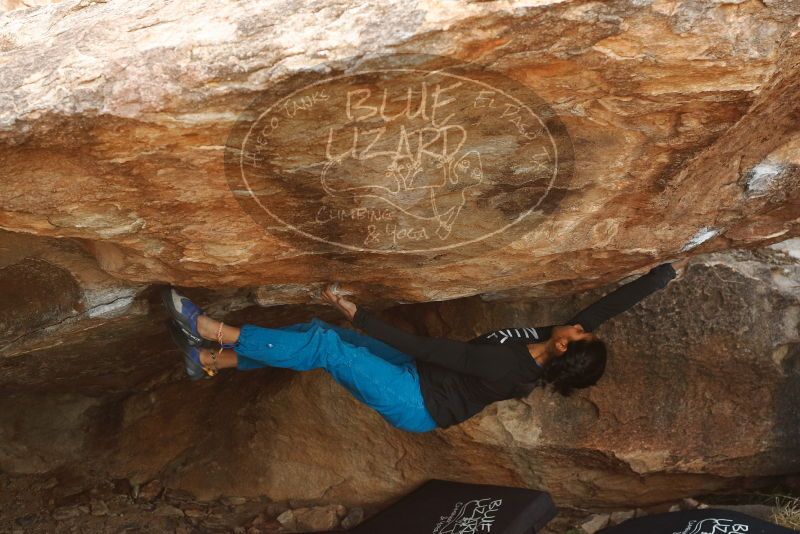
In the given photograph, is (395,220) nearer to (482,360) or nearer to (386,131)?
(386,131)

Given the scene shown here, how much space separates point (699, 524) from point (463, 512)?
1045mm

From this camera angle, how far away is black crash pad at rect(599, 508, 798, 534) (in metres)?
3.35

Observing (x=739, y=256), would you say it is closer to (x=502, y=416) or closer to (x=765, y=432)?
(x=765, y=432)

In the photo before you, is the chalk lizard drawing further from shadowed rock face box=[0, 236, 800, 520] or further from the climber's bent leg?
shadowed rock face box=[0, 236, 800, 520]

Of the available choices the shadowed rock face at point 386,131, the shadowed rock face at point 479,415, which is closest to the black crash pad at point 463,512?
the shadowed rock face at point 479,415

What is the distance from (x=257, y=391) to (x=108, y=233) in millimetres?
2035

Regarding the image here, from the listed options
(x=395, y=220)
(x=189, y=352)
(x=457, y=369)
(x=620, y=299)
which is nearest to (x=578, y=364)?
(x=620, y=299)

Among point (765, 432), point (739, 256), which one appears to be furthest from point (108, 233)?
point (765, 432)

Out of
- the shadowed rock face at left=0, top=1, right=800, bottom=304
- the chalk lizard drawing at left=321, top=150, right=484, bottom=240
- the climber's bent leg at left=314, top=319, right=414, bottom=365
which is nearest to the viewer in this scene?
the shadowed rock face at left=0, top=1, right=800, bottom=304

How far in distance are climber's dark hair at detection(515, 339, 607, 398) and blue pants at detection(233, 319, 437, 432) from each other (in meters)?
0.46

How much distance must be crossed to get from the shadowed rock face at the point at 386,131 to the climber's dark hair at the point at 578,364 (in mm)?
416

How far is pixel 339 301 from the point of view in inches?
127

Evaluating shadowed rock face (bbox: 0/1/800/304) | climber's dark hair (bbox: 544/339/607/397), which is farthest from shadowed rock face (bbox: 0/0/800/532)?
climber's dark hair (bbox: 544/339/607/397)

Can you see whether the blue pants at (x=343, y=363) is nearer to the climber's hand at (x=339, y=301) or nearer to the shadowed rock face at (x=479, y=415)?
the climber's hand at (x=339, y=301)
